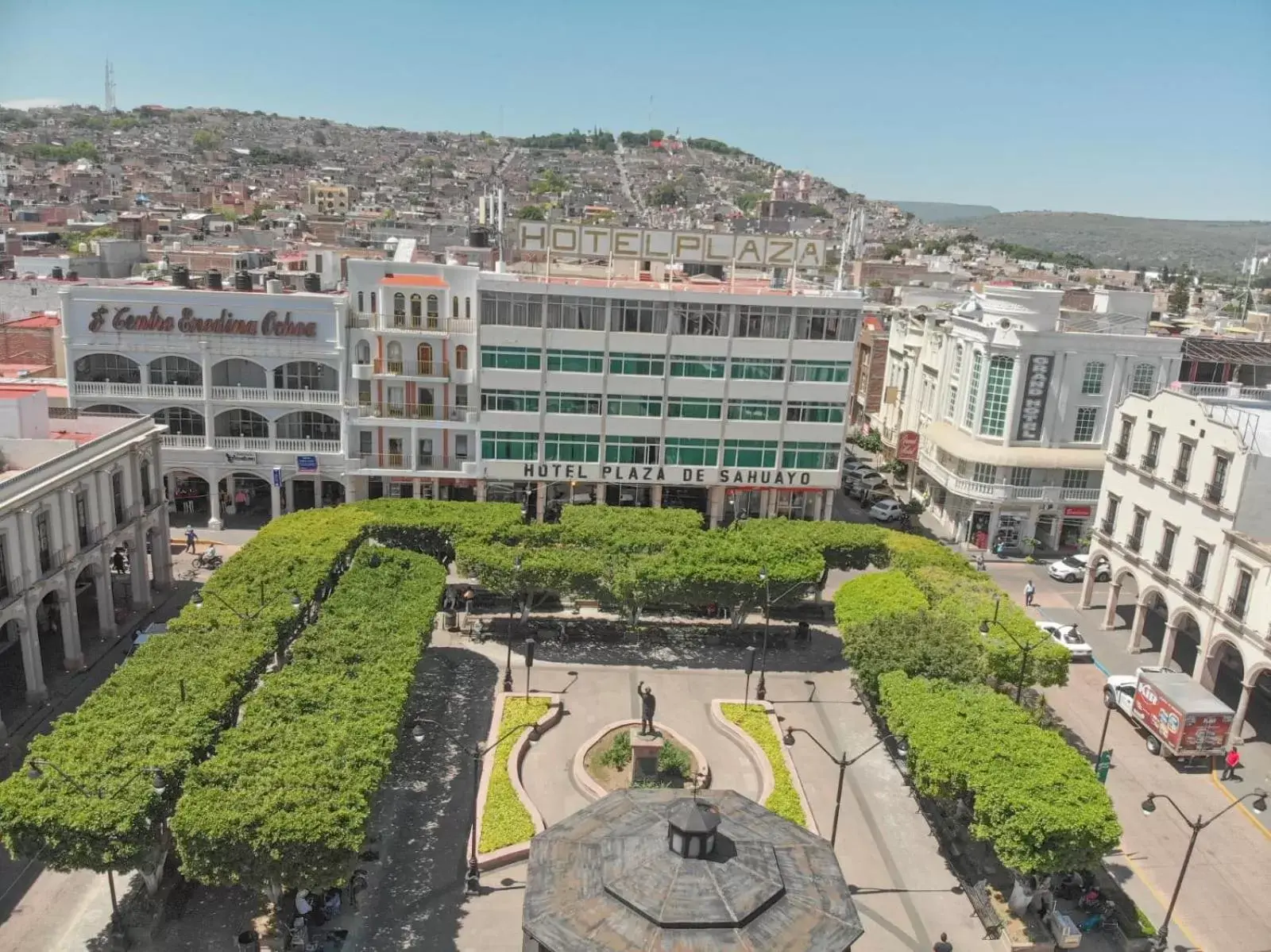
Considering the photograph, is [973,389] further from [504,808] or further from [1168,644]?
[504,808]

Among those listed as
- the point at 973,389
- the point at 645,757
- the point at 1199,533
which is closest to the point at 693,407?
the point at 973,389

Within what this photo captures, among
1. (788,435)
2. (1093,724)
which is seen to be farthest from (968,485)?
(1093,724)

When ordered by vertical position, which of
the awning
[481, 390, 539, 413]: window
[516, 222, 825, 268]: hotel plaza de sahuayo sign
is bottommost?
the awning

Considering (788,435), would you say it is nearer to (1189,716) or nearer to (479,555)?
(479,555)

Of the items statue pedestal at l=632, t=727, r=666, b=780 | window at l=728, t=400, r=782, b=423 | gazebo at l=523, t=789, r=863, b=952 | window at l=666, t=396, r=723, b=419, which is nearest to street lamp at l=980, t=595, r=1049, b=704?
statue pedestal at l=632, t=727, r=666, b=780

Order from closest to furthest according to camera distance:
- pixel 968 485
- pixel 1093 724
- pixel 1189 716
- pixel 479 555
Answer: pixel 1189 716, pixel 1093 724, pixel 479 555, pixel 968 485

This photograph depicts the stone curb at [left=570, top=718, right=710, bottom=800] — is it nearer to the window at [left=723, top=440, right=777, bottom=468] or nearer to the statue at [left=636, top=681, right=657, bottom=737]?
the statue at [left=636, top=681, right=657, bottom=737]
